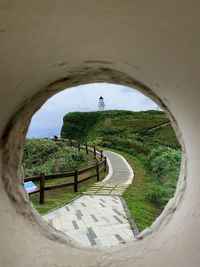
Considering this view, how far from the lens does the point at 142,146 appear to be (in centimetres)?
3064

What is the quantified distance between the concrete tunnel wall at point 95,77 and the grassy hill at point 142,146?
5.37 metres

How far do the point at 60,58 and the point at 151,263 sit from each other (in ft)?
5.79

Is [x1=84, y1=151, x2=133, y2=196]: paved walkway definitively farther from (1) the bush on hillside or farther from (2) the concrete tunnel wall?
(2) the concrete tunnel wall

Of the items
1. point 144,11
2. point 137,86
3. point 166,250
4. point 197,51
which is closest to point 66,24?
point 144,11

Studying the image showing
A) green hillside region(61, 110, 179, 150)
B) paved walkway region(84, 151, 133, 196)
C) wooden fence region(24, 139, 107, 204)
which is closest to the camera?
wooden fence region(24, 139, 107, 204)

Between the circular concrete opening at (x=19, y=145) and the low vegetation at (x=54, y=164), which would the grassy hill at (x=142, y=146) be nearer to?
the low vegetation at (x=54, y=164)

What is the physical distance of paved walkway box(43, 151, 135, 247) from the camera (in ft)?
24.1

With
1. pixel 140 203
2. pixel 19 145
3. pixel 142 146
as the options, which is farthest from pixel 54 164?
pixel 19 145

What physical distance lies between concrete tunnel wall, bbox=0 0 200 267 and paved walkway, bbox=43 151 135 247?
2099 millimetres

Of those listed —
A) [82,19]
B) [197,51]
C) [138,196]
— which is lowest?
[138,196]

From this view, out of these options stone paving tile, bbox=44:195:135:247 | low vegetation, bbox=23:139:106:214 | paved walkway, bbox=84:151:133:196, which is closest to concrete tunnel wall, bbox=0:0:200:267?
stone paving tile, bbox=44:195:135:247

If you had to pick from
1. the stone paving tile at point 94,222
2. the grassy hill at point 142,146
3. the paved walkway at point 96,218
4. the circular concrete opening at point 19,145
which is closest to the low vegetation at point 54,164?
the paved walkway at point 96,218

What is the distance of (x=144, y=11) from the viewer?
5.16 feet

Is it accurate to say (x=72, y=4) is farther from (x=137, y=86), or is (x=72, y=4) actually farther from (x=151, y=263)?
(x=151, y=263)
